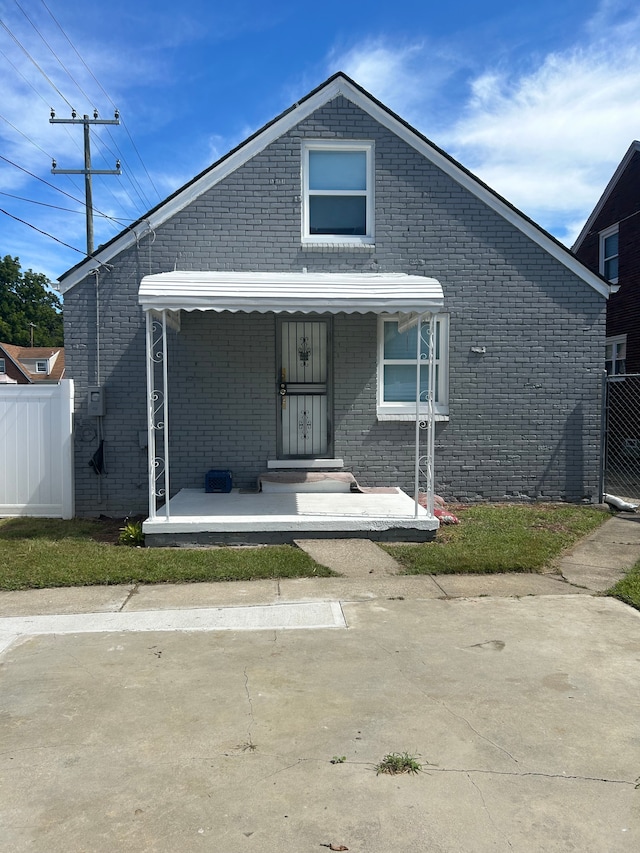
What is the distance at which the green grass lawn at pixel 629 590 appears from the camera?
580 centimetres

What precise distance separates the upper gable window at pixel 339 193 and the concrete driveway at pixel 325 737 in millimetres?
6219

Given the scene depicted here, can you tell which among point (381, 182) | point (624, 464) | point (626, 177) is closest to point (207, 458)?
point (381, 182)

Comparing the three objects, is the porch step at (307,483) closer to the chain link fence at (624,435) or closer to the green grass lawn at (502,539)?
the green grass lawn at (502,539)

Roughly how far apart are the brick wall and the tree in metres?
72.4

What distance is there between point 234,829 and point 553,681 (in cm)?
233

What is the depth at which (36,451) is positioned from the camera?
929 centimetres

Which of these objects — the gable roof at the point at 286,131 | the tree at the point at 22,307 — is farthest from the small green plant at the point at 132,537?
the tree at the point at 22,307

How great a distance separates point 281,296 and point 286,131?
334cm

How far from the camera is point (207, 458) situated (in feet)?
31.5

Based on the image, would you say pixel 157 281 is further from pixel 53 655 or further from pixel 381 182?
pixel 53 655

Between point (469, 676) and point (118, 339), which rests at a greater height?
point (118, 339)

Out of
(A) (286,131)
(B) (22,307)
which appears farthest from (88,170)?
(B) (22,307)

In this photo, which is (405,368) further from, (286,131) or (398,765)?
(398,765)

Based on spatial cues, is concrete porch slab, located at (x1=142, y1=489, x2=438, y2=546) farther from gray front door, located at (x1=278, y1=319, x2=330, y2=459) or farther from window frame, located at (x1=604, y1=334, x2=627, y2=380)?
window frame, located at (x1=604, y1=334, x2=627, y2=380)
